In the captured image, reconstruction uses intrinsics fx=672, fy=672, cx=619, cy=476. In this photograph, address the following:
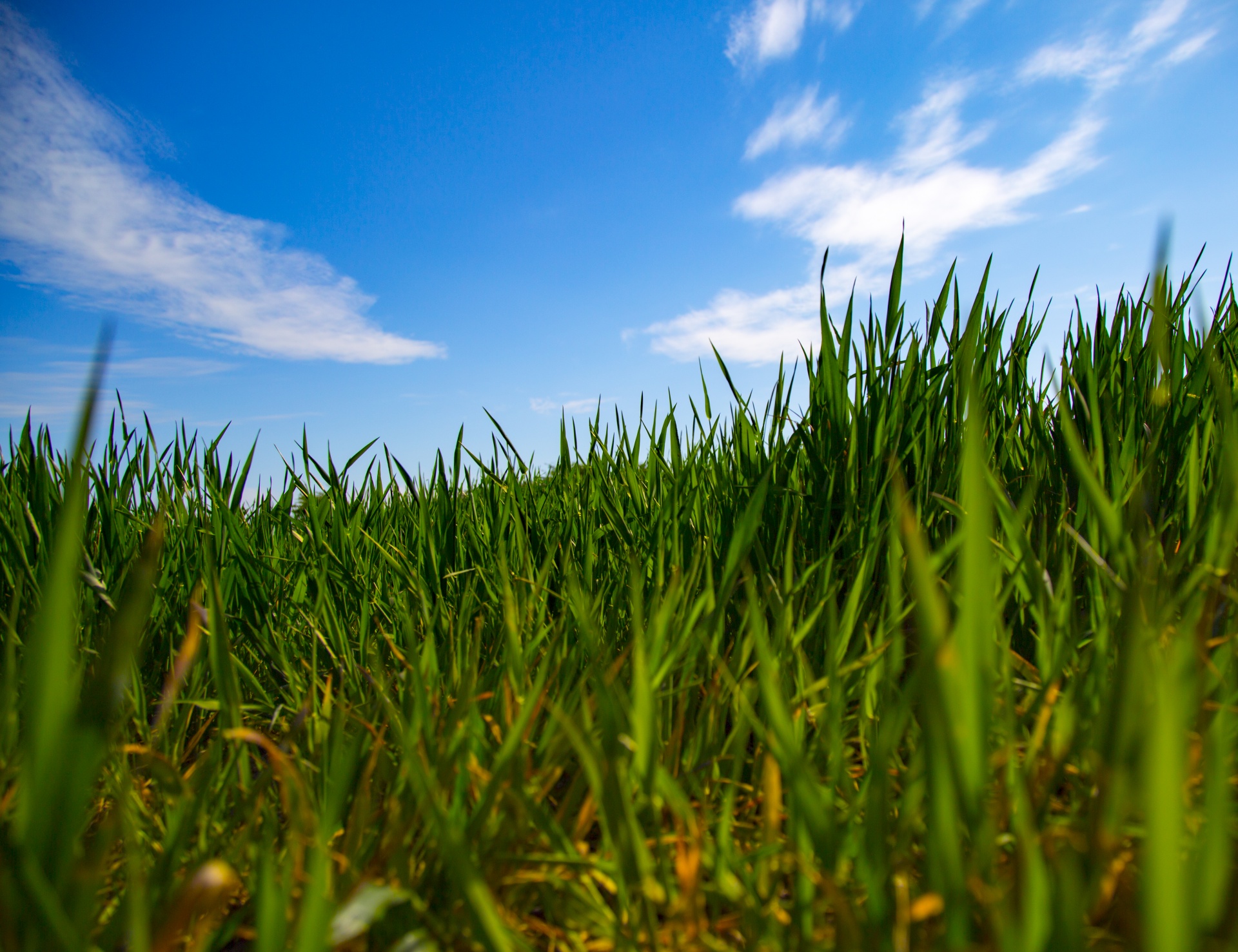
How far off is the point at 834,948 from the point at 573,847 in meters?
0.27

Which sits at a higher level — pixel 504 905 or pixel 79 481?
Result: pixel 79 481

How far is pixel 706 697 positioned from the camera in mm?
1045

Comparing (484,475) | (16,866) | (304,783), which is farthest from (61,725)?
(484,475)

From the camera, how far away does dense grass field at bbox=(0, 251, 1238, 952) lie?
489mm

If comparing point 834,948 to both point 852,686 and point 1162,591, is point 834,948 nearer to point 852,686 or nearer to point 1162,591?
point 852,686

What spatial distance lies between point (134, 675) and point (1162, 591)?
65.7 inches

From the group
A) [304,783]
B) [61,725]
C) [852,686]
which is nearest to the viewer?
[61,725]

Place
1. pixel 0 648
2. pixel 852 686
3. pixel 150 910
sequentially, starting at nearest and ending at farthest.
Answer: pixel 150 910 → pixel 852 686 → pixel 0 648

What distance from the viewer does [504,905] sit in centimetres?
72

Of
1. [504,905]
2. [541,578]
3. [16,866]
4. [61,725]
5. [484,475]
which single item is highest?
[484,475]

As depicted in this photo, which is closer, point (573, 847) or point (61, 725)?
point (61, 725)

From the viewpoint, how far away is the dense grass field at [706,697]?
0.49 m

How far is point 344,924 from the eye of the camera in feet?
1.86

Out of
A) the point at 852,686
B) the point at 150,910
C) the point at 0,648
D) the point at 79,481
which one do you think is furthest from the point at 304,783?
the point at 0,648
